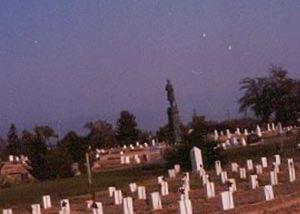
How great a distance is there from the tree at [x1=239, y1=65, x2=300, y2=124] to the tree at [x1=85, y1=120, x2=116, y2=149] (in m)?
12.3

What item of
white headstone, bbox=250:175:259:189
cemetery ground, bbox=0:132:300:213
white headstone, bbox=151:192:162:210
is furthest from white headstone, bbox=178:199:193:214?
white headstone, bbox=250:175:259:189

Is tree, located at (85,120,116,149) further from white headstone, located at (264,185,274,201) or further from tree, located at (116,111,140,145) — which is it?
Result: white headstone, located at (264,185,274,201)

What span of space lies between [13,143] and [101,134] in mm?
7070

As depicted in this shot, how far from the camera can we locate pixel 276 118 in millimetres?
67188

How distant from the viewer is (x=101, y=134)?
216 ft

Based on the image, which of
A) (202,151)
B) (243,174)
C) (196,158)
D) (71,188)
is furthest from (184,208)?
(202,151)

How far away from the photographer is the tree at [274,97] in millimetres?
66125

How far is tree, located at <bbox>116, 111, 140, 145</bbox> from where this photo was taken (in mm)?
61244

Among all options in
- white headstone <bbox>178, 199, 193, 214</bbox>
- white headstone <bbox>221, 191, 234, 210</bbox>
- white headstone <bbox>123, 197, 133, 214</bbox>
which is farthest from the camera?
white headstone <bbox>123, 197, 133, 214</bbox>

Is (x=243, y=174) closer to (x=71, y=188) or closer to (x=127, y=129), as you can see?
(x=71, y=188)

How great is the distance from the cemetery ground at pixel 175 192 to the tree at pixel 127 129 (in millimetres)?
24975

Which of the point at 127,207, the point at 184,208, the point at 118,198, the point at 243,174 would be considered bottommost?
the point at 184,208

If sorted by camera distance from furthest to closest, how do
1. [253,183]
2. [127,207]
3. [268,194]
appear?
[253,183], [268,194], [127,207]

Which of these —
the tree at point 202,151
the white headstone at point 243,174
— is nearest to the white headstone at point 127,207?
the white headstone at point 243,174
